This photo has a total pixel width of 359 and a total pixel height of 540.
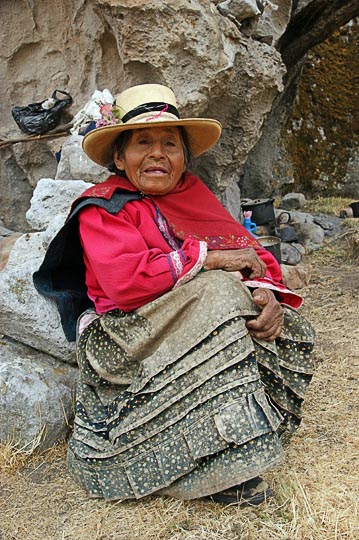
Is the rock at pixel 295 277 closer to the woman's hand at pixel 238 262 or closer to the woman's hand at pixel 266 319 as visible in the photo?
the woman's hand at pixel 238 262

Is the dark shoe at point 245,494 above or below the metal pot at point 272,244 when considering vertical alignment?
below

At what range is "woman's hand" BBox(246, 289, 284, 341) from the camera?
8.73 ft

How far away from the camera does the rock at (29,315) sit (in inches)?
128

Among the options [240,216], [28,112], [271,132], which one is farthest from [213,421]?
[271,132]

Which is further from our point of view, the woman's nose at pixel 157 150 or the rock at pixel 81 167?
the rock at pixel 81 167

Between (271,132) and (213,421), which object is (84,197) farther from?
(271,132)

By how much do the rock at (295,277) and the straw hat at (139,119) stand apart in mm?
3014

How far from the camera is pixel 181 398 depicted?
256 cm

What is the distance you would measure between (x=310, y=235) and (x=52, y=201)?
4247 mm

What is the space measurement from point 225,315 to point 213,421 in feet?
1.34

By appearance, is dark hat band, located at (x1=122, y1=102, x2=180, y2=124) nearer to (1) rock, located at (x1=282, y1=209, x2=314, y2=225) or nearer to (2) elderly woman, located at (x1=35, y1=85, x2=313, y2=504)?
(2) elderly woman, located at (x1=35, y1=85, x2=313, y2=504)

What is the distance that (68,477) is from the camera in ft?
9.61

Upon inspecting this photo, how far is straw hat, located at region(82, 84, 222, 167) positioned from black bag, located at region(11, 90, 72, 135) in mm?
1715

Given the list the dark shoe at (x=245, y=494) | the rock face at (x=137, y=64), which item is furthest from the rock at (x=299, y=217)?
the dark shoe at (x=245, y=494)
